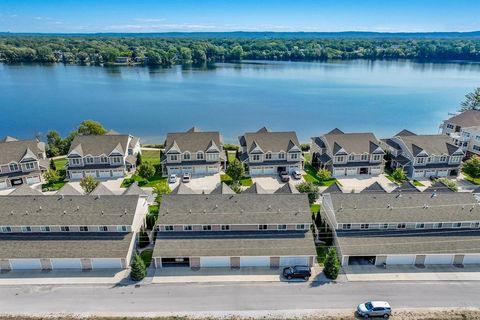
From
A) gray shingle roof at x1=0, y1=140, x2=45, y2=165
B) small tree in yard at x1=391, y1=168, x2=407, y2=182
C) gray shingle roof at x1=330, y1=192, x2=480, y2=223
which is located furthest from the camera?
small tree in yard at x1=391, y1=168, x2=407, y2=182

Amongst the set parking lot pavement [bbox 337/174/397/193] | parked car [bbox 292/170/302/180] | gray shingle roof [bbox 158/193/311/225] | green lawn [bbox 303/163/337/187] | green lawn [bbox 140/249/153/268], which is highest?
gray shingle roof [bbox 158/193/311/225]

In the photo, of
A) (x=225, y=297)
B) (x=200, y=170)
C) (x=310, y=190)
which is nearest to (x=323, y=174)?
(x=310, y=190)

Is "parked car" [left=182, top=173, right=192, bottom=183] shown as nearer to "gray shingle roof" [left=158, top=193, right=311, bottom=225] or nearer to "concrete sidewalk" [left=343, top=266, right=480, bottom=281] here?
"gray shingle roof" [left=158, top=193, right=311, bottom=225]

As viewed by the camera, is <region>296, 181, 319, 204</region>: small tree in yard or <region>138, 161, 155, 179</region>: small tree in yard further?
<region>138, 161, 155, 179</region>: small tree in yard

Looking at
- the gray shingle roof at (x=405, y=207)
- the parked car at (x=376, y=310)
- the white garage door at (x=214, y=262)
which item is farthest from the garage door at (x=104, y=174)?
the parked car at (x=376, y=310)

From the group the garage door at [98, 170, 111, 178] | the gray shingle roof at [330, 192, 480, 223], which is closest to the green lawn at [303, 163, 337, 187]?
the gray shingle roof at [330, 192, 480, 223]
